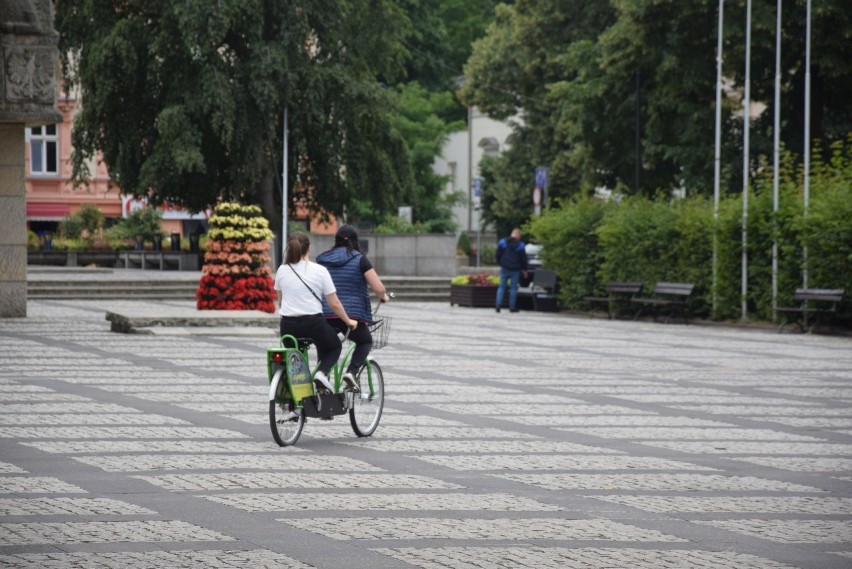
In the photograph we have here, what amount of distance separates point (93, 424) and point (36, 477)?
121 inches

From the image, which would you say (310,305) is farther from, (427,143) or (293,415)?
(427,143)

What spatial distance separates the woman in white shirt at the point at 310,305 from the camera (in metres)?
12.6

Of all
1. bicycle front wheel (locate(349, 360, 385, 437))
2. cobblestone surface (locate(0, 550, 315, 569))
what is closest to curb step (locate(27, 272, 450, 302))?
bicycle front wheel (locate(349, 360, 385, 437))

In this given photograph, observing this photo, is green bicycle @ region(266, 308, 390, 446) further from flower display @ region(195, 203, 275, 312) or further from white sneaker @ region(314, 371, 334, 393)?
flower display @ region(195, 203, 275, 312)

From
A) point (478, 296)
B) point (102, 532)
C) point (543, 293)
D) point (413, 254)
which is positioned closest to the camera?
point (102, 532)

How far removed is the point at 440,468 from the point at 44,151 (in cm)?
6115

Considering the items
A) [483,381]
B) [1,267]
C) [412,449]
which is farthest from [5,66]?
[412,449]

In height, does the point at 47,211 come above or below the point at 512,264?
above

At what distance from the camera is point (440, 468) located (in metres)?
11.2

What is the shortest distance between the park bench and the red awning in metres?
36.2

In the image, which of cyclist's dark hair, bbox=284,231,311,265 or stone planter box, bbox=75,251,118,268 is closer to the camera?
cyclist's dark hair, bbox=284,231,311,265

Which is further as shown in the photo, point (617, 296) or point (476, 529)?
point (617, 296)

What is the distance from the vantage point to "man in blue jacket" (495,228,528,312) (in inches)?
1453

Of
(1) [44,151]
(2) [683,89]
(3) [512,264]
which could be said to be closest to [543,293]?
(3) [512,264]
